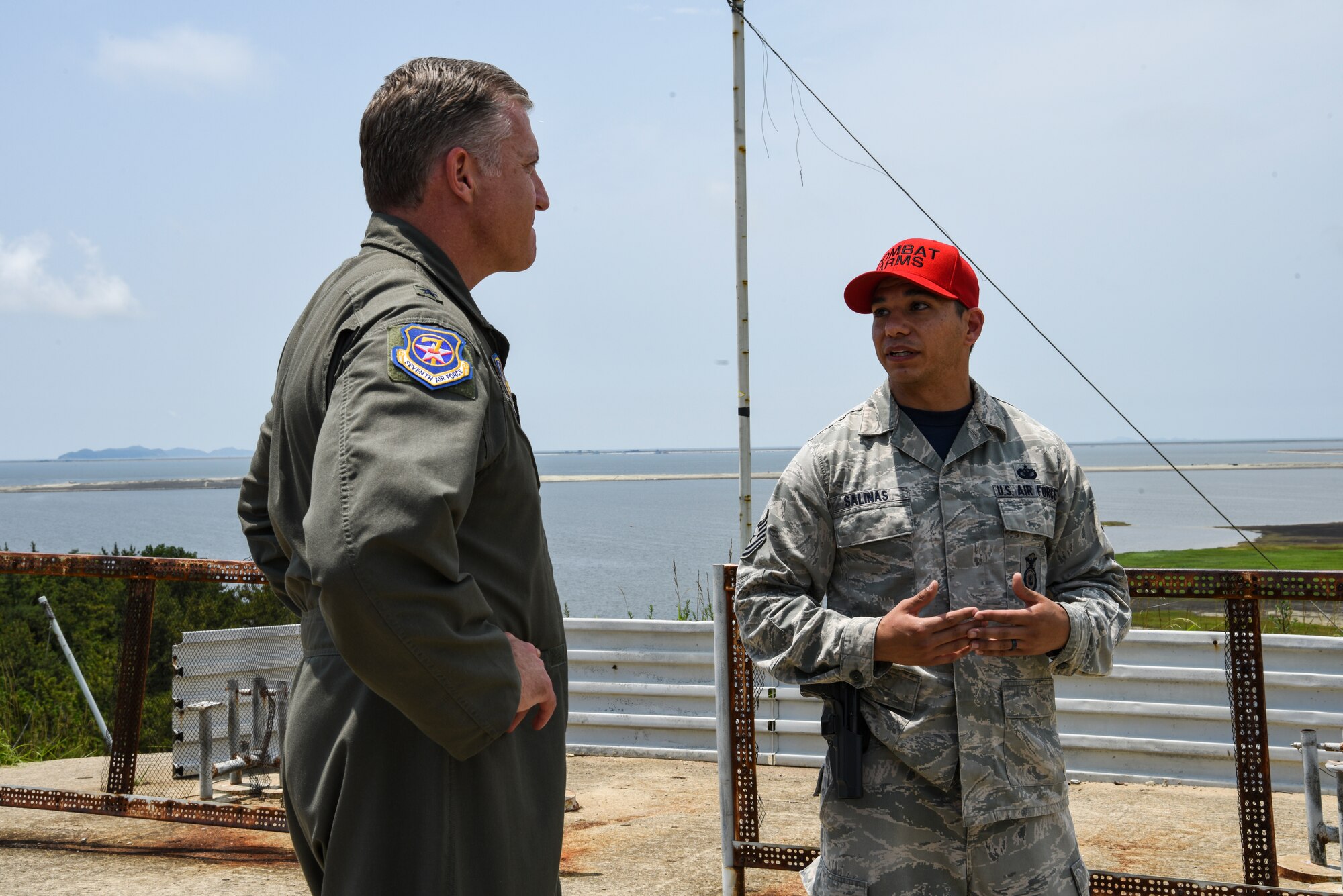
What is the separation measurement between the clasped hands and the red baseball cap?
2.58ft

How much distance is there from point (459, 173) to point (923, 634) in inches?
53.7

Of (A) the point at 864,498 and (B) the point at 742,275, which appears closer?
(A) the point at 864,498

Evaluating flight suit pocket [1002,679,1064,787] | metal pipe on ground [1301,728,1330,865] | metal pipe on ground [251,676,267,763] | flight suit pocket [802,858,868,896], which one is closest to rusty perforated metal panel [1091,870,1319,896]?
metal pipe on ground [1301,728,1330,865]

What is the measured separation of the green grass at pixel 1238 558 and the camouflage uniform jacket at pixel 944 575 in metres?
27.6

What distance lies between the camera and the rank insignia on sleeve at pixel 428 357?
164 centimetres

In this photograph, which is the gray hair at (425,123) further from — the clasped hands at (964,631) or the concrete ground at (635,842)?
the concrete ground at (635,842)

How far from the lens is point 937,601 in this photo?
2762mm

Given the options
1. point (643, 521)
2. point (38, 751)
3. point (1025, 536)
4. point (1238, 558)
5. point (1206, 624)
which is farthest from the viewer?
point (643, 521)

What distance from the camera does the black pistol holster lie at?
105 inches

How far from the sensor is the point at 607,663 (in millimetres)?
7234

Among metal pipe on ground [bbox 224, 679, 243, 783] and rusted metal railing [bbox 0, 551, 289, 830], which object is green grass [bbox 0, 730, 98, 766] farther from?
rusted metal railing [bbox 0, 551, 289, 830]

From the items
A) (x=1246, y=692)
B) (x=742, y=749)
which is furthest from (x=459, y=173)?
(x=1246, y=692)

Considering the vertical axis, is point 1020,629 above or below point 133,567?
below

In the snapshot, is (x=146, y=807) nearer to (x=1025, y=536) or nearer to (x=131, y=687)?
(x=131, y=687)
